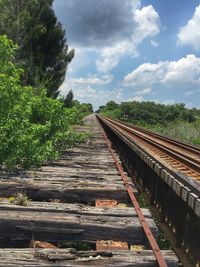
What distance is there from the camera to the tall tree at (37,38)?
1210 inches

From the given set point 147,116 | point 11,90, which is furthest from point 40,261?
point 147,116

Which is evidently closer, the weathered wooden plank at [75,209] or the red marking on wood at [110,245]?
the red marking on wood at [110,245]

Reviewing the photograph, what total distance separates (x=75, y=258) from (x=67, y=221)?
89cm

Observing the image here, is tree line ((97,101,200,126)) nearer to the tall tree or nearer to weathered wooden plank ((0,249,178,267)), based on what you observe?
the tall tree

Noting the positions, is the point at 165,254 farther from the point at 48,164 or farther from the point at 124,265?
the point at 48,164

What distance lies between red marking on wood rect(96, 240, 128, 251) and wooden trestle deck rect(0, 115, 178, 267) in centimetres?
5

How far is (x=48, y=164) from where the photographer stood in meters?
8.47

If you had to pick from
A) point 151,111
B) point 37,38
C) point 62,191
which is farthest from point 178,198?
point 151,111

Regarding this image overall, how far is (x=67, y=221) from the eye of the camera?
442cm

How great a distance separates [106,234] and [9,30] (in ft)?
92.0

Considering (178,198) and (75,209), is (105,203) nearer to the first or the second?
(75,209)

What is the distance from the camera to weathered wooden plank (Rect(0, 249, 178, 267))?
340cm

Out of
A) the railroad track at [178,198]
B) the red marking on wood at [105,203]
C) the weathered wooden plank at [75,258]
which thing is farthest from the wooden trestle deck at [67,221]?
the railroad track at [178,198]

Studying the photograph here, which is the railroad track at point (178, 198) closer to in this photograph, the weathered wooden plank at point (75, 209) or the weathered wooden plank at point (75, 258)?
the weathered wooden plank at point (75, 209)
